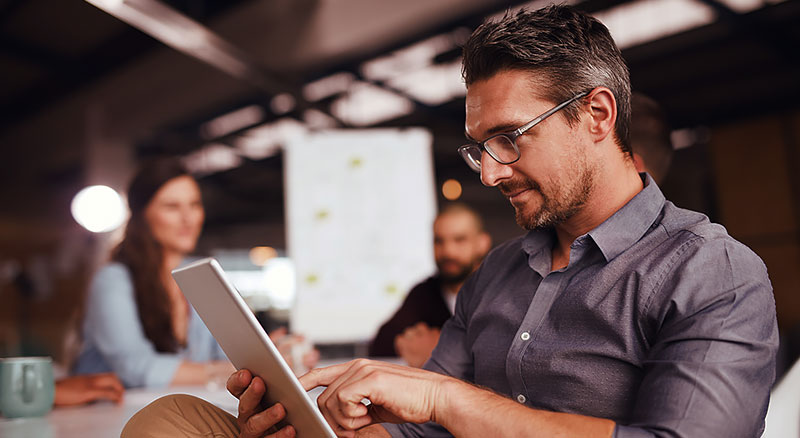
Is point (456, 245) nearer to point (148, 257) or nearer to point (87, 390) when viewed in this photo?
point (148, 257)

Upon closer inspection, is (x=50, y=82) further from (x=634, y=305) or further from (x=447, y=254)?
(x=634, y=305)

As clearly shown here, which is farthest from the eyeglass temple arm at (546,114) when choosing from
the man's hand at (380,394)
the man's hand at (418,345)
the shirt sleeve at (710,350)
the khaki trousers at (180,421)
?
the man's hand at (418,345)

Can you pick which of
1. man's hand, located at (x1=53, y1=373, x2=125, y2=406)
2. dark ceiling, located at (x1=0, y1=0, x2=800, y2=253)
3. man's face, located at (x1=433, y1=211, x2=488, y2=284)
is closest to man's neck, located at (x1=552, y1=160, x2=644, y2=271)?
man's hand, located at (x1=53, y1=373, x2=125, y2=406)

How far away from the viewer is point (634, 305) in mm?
1133

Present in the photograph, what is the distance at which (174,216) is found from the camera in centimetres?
282

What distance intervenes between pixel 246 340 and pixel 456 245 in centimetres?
247

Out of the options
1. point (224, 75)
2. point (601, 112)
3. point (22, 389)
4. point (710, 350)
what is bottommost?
point (22, 389)

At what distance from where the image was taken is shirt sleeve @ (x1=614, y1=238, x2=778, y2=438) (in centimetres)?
95

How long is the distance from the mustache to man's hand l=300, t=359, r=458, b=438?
46 cm

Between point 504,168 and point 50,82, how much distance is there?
728cm

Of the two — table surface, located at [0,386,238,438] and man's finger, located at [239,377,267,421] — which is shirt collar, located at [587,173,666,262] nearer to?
man's finger, located at [239,377,267,421]

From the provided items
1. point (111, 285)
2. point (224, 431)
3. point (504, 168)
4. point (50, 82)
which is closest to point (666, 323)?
point (504, 168)

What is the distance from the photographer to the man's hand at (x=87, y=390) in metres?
1.66

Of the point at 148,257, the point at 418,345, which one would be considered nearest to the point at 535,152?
the point at 418,345
